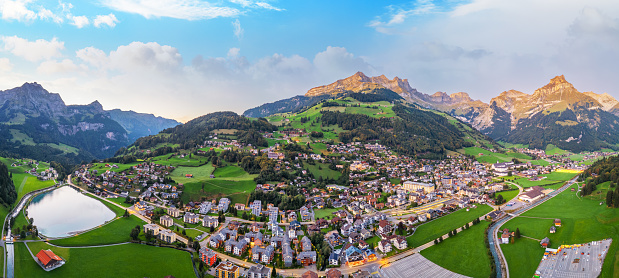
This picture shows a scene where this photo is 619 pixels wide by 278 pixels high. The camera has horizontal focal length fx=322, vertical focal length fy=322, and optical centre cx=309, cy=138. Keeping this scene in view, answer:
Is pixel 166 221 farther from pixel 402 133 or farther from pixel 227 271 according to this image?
pixel 402 133

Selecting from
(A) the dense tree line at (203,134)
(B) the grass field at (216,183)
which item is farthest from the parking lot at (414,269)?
(A) the dense tree line at (203,134)

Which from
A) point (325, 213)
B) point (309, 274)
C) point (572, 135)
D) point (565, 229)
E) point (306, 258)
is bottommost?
point (309, 274)

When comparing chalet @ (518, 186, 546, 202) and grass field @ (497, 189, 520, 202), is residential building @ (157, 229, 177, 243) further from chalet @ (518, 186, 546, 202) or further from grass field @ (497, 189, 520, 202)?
chalet @ (518, 186, 546, 202)

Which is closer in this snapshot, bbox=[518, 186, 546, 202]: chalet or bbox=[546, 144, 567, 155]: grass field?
bbox=[518, 186, 546, 202]: chalet

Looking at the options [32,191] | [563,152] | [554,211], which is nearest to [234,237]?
[554,211]

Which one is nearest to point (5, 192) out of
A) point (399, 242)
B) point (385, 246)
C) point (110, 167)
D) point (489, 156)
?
point (110, 167)

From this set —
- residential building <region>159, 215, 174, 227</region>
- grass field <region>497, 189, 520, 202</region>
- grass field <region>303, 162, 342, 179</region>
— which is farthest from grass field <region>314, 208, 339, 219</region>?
grass field <region>497, 189, 520, 202</region>
